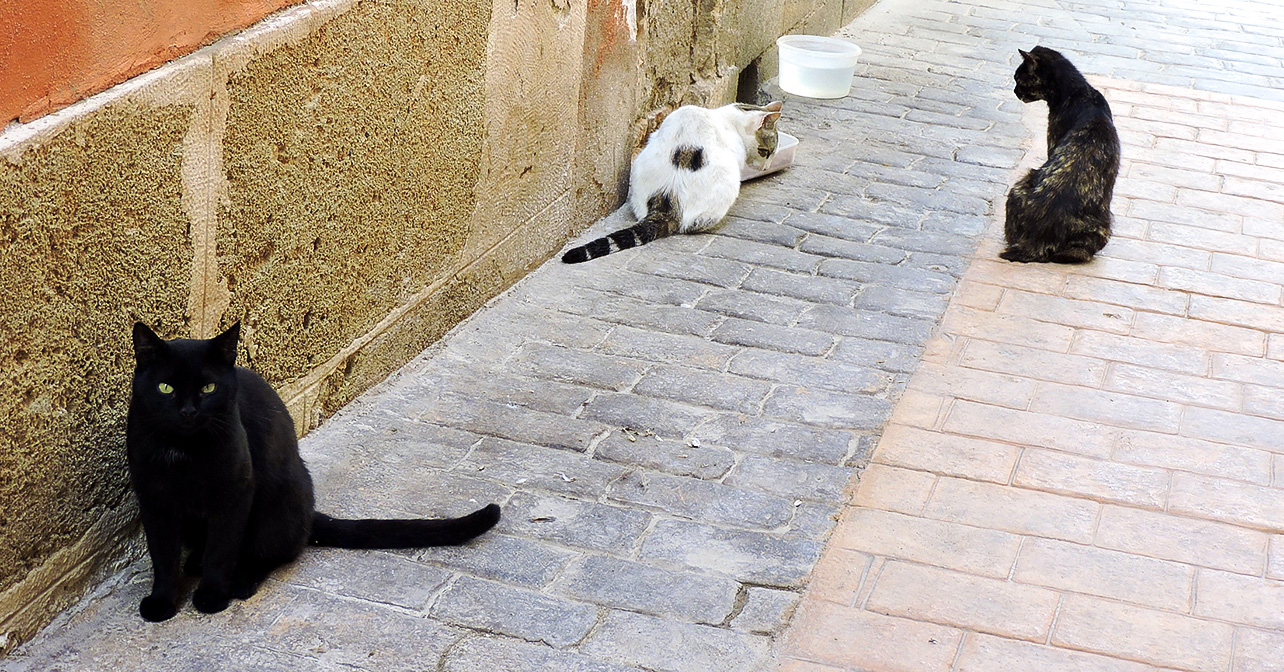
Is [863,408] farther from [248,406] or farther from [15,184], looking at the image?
[15,184]

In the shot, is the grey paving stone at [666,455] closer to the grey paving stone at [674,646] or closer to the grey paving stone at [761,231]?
Answer: the grey paving stone at [674,646]

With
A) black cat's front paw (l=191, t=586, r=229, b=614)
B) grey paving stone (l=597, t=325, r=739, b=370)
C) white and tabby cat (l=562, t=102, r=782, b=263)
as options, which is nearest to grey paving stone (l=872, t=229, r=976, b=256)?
white and tabby cat (l=562, t=102, r=782, b=263)

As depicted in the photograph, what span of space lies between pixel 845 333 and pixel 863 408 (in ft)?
1.92

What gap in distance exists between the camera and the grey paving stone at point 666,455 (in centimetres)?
349

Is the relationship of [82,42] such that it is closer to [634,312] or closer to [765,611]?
[765,611]

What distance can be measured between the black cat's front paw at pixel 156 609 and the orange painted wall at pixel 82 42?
1.09 meters

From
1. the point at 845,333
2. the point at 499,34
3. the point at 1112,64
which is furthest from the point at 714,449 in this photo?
the point at 1112,64

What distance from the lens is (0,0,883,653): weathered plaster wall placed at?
251 centimetres

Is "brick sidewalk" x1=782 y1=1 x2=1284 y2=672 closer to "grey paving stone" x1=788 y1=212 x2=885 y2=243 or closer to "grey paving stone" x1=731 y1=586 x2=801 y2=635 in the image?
"grey paving stone" x1=731 y1=586 x2=801 y2=635

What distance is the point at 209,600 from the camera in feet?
8.90

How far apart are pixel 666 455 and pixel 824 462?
477 millimetres

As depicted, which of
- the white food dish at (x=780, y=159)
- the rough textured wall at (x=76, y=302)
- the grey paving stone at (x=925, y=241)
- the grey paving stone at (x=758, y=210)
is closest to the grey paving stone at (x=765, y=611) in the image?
the rough textured wall at (x=76, y=302)

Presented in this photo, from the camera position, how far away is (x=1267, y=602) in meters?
3.01

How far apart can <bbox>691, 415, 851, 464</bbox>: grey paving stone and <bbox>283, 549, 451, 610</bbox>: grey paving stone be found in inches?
42.0
